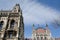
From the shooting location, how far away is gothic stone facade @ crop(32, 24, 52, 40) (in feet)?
321

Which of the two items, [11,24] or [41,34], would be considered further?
[41,34]

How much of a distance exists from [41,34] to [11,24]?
58.5m

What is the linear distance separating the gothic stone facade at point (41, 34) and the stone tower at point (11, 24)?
2133 inches

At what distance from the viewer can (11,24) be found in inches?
1697

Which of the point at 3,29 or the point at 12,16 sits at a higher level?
the point at 12,16

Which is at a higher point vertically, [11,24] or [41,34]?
[11,24]

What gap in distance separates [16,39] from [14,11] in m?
9.61

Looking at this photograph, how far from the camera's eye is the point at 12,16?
4397 centimetres

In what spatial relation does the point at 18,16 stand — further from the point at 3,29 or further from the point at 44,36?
the point at 44,36

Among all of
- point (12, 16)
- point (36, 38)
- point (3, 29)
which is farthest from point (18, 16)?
point (36, 38)

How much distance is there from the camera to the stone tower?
40375 mm

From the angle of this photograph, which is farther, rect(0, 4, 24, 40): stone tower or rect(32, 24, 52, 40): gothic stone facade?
rect(32, 24, 52, 40): gothic stone facade

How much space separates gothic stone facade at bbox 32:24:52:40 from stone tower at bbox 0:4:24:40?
5419 centimetres

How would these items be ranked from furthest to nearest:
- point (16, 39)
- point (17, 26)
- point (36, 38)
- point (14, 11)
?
point (36, 38) < point (14, 11) < point (17, 26) < point (16, 39)
